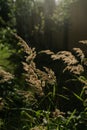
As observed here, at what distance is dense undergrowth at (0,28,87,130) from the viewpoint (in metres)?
2.78

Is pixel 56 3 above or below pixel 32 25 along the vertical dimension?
above

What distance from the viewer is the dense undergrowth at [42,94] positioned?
278 centimetres

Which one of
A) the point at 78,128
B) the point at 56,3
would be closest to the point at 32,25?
the point at 56,3

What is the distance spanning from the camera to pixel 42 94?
2.73 meters

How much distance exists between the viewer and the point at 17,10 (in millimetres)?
13062

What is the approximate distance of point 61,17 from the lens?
9.85 metres

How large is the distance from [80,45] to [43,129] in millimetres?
7069

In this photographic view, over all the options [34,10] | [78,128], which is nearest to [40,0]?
[34,10]

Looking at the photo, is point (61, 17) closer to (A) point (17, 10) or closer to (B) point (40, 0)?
(B) point (40, 0)

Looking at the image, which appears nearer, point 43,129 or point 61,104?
point 43,129

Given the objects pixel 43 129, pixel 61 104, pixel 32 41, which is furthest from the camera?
pixel 32 41

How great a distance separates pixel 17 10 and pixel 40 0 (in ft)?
4.24

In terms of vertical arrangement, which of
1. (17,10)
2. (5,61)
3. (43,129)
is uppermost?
(43,129)

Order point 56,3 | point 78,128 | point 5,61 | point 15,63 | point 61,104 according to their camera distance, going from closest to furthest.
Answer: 1. point 78,128
2. point 61,104
3. point 15,63
4. point 5,61
5. point 56,3
